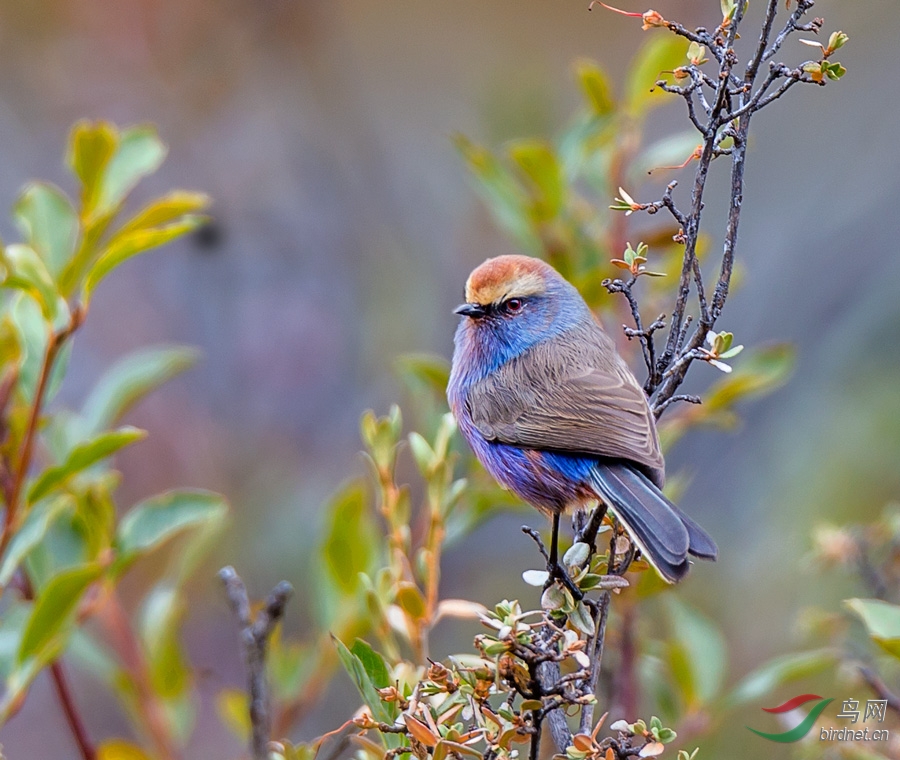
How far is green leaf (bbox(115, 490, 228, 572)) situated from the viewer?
2283mm

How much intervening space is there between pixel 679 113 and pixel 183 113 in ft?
9.45

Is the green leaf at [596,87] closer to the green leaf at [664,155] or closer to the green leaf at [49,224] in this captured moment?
the green leaf at [664,155]

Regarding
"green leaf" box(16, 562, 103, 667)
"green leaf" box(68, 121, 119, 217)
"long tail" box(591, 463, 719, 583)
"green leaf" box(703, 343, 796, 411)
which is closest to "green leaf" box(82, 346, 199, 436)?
"green leaf" box(68, 121, 119, 217)

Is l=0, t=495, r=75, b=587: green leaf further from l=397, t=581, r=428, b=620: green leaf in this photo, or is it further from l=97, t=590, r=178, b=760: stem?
l=397, t=581, r=428, b=620: green leaf

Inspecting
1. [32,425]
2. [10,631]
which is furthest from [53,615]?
[32,425]

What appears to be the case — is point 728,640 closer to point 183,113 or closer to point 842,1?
point 842,1

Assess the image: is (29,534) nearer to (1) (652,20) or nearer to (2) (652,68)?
(1) (652,20)

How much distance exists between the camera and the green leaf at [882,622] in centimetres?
165

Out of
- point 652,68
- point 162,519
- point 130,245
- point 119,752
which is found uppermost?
point 652,68

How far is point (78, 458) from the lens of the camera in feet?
6.74

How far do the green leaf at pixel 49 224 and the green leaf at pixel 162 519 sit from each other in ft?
1.88

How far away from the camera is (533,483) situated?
8.05 feet

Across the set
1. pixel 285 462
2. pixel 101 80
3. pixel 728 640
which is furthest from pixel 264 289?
pixel 728 640

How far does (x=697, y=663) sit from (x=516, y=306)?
111 centimetres
